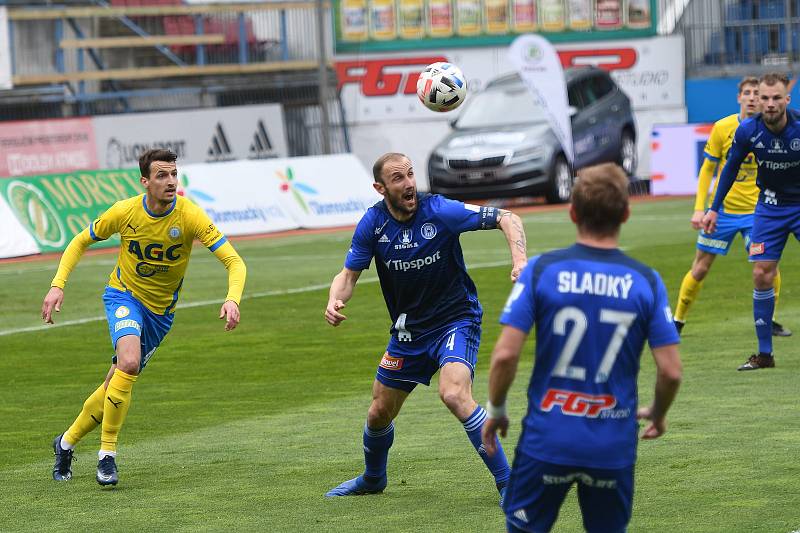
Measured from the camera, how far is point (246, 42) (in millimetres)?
36969

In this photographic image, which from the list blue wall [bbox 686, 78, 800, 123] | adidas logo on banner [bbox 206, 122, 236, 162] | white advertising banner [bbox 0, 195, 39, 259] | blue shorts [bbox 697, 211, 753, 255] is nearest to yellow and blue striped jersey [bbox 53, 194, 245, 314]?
blue shorts [bbox 697, 211, 753, 255]

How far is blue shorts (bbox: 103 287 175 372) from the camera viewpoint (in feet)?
31.0

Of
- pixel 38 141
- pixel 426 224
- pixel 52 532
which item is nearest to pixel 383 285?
pixel 426 224

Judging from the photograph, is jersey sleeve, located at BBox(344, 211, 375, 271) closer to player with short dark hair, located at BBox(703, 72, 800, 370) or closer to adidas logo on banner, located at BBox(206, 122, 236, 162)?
player with short dark hair, located at BBox(703, 72, 800, 370)

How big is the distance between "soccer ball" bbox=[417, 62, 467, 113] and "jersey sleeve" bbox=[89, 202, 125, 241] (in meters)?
3.17

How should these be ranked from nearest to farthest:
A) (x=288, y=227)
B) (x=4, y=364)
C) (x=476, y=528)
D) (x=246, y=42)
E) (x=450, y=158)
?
(x=476, y=528) < (x=4, y=364) < (x=288, y=227) < (x=450, y=158) < (x=246, y=42)

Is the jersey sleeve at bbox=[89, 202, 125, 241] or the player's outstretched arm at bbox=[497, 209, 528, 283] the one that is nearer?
the player's outstretched arm at bbox=[497, 209, 528, 283]

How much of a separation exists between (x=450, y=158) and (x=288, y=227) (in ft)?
19.5

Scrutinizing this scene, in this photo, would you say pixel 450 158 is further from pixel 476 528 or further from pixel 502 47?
pixel 476 528

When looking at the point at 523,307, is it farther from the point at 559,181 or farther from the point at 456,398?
the point at 559,181

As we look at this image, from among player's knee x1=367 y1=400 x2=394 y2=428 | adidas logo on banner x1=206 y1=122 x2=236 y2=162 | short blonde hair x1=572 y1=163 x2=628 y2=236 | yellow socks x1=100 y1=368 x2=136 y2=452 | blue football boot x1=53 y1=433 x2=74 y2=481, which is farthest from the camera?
adidas logo on banner x1=206 y1=122 x2=236 y2=162

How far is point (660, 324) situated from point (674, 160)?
30437 mm

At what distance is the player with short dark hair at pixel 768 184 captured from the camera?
1190 cm

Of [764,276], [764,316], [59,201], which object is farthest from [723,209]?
[59,201]
